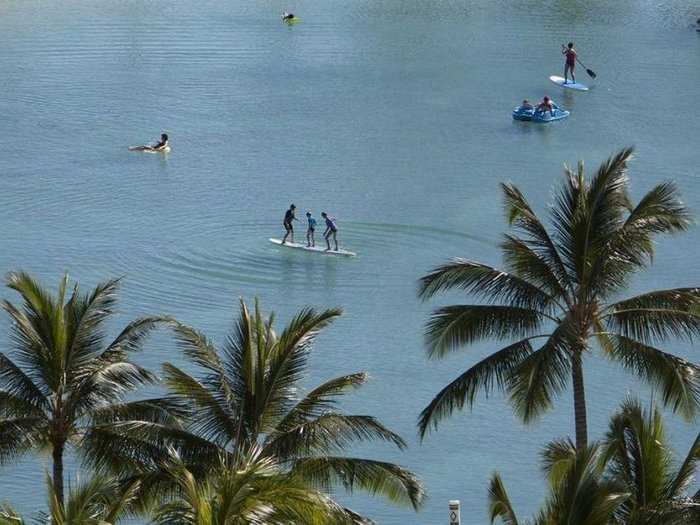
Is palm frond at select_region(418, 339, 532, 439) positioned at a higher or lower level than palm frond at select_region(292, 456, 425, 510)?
higher

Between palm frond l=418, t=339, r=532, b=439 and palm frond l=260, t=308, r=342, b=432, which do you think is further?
palm frond l=418, t=339, r=532, b=439

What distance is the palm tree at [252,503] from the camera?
1950 centimetres

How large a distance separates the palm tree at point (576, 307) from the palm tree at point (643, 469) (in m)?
3.06

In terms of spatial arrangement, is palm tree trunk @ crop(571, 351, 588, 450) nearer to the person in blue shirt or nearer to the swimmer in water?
the person in blue shirt

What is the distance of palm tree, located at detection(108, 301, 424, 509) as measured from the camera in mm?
23469

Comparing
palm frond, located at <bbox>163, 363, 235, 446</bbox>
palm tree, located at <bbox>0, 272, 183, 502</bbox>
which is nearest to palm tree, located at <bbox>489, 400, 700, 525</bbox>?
palm frond, located at <bbox>163, 363, 235, 446</bbox>

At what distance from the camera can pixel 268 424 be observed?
78.8ft

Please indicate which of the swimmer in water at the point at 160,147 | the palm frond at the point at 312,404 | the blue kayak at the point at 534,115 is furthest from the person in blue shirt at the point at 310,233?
the palm frond at the point at 312,404

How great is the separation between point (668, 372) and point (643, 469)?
357 centimetres

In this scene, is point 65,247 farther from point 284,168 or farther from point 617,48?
Answer: point 617,48

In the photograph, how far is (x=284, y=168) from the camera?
56.4 meters

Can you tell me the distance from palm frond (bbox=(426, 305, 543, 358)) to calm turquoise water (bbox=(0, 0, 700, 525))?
801cm

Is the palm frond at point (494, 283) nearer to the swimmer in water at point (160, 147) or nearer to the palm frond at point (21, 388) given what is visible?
the palm frond at point (21, 388)

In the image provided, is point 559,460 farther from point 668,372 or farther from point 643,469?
point 668,372
